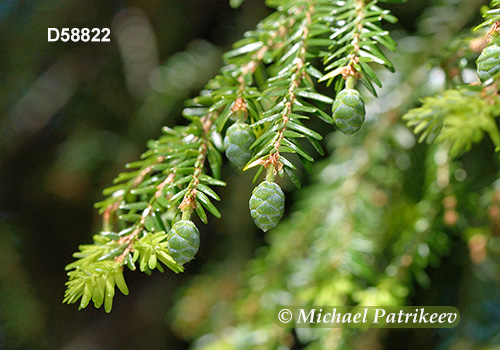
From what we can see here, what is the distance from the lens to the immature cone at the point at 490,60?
16.9 inches

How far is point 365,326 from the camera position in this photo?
77 cm

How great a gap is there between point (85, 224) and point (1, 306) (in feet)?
1.20

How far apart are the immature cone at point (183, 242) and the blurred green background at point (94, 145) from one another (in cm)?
65

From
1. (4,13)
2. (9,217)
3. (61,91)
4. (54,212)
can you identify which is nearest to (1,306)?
(9,217)

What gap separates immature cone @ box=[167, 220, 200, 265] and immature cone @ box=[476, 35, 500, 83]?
0.33 metres

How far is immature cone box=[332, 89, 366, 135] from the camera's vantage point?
1.48 ft

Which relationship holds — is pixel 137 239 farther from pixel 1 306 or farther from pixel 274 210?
pixel 1 306

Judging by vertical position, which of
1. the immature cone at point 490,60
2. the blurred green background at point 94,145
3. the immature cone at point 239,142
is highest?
the immature cone at point 490,60

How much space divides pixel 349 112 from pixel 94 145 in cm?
90

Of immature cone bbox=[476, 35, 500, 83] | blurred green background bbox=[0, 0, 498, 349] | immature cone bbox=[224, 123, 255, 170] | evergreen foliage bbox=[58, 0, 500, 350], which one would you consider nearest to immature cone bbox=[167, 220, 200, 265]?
evergreen foliage bbox=[58, 0, 500, 350]

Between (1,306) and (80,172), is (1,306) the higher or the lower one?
the lower one

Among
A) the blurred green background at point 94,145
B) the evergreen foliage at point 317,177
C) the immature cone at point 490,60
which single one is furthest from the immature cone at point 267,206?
the blurred green background at point 94,145

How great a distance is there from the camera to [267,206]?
1.42ft

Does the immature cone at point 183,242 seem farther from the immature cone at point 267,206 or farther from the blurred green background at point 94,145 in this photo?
the blurred green background at point 94,145
